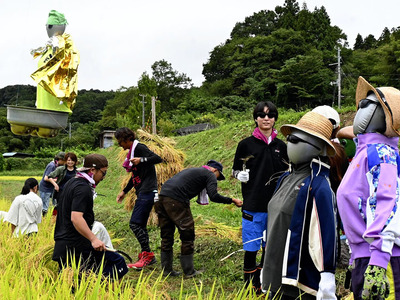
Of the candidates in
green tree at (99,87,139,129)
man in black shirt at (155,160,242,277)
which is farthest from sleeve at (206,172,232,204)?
green tree at (99,87,139,129)

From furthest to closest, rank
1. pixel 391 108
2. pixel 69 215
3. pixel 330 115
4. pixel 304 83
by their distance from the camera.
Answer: pixel 304 83 < pixel 69 215 < pixel 330 115 < pixel 391 108

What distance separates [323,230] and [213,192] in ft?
7.13

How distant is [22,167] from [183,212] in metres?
35.1

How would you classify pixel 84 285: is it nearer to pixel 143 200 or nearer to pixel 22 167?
pixel 143 200

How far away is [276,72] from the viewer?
38.4 metres

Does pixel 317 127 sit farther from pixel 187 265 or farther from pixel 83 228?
pixel 187 265

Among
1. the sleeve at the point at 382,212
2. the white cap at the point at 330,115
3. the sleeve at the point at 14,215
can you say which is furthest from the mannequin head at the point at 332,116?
the sleeve at the point at 14,215

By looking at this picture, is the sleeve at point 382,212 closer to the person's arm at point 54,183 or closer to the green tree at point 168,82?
the person's arm at point 54,183

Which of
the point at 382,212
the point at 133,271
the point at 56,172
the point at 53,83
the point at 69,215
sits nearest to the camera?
the point at 382,212

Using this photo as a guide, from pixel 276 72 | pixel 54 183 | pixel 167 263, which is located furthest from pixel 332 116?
pixel 276 72

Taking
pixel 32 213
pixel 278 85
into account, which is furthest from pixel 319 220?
pixel 278 85

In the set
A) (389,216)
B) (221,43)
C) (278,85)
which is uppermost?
(221,43)

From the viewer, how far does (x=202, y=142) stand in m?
18.2

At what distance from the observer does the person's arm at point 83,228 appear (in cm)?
341
